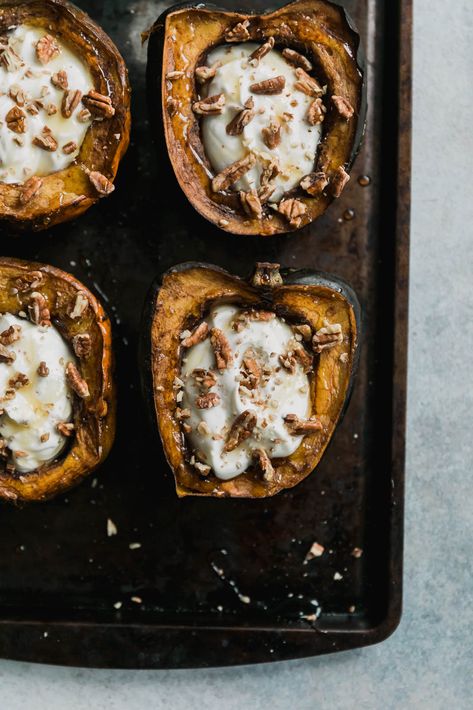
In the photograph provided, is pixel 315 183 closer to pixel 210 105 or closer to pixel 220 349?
pixel 210 105

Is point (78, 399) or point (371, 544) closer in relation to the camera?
point (78, 399)

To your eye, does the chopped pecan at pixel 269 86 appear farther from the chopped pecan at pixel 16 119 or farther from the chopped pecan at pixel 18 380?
the chopped pecan at pixel 18 380

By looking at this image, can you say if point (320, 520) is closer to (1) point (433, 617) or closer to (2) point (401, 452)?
(2) point (401, 452)

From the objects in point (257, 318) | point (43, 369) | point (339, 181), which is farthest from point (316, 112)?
point (43, 369)

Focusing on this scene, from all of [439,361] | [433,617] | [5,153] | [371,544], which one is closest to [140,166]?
[5,153]

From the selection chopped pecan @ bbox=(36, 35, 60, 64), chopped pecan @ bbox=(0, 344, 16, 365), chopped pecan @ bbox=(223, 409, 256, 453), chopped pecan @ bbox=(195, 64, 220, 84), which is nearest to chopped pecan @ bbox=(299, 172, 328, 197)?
chopped pecan @ bbox=(195, 64, 220, 84)
